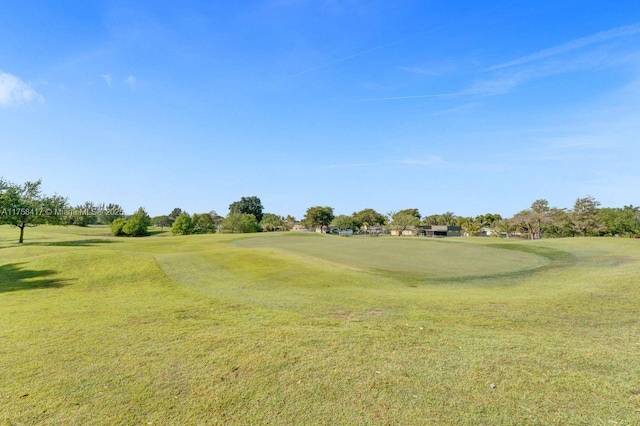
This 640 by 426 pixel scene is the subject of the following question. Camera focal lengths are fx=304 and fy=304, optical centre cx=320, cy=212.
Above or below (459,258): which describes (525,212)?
above

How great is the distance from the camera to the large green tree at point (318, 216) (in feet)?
372

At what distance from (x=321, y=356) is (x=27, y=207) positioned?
47108mm

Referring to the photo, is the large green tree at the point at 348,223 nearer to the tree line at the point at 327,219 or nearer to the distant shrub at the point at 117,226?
the tree line at the point at 327,219

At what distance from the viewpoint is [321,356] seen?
556 centimetres

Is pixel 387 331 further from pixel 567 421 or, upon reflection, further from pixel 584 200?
pixel 584 200

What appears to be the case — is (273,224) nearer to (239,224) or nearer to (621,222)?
(239,224)

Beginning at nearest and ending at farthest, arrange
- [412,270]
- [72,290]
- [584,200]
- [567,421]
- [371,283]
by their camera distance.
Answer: [567,421] → [72,290] → [371,283] → [412,270] → [584,200]

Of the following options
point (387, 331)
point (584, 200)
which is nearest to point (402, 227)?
point (584, 200)

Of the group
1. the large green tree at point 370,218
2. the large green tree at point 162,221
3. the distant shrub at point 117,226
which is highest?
the large green tree at point 370,218

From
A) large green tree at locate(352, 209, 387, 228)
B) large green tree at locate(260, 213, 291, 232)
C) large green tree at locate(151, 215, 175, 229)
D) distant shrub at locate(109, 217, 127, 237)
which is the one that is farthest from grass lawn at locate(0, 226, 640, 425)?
large green tree at locate(151, 215, 175, 229)

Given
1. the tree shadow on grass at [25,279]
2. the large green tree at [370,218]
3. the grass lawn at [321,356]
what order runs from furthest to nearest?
the large green tree at [370,218] < the tree shadow on grass at [25,279] < the grass lawn at [321,356]

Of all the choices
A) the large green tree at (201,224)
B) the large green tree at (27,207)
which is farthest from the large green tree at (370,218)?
the large green tree at (27,207)

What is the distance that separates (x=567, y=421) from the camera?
3.68 m

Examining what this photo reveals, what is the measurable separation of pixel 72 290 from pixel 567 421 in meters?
16.5
